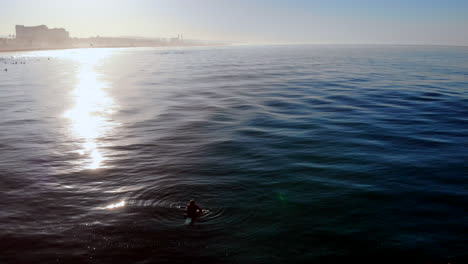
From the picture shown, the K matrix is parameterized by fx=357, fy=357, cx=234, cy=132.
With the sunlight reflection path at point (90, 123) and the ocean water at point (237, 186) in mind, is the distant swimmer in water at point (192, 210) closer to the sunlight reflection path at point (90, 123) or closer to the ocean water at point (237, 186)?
the ocean water at point (237, 186)

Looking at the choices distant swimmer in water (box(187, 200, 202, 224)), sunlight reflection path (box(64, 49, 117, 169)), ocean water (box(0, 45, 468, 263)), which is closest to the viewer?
ocean water (box(0, 45, 468, 263))

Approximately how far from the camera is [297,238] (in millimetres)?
10781

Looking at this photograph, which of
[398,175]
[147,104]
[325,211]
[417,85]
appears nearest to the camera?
[325,211]

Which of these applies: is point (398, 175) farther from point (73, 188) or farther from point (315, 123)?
point (73, 188)

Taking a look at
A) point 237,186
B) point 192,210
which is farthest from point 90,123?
point 192,210

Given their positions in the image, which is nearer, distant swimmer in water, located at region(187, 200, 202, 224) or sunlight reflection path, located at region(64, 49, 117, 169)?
distant swimmer in water, located at region(187, 200, 202, 224)

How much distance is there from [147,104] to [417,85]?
1435 inches

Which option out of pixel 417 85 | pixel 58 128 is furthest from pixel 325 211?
pixel 417 85

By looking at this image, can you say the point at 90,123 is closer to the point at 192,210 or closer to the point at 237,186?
the point at 237,186

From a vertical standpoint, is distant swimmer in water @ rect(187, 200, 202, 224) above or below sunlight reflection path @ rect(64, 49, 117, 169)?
below

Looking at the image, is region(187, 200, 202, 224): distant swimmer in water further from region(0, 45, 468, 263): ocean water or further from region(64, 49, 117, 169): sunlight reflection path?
region(64, 49, 117, 169): sunlight reflection path

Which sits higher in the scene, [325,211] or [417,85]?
[417,85]

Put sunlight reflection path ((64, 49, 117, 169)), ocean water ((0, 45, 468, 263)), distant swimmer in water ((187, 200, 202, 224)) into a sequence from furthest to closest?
1. sunlight reflection path ((64, 49, 117, 169))
2. distant swimmer in water ((187, 200, 202, 224))
3. ocean water ((0, 45, 468, 263))

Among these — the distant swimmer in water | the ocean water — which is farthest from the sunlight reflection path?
the distant swimmer in water
